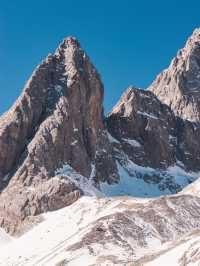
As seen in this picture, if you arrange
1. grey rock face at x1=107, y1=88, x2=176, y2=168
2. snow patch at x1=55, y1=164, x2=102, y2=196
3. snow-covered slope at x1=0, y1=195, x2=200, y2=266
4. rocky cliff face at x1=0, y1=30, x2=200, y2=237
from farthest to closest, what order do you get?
grey rock face at x1=107, y1=88, x2=176, y2=168, snow patch at x1=55, y1=164, x2=102, y2=196, rocky cliff face at x1=0, y1=30, x2=200, y2=237, snow-covered slope at x1=0, y1=195, x2=200, y2=266

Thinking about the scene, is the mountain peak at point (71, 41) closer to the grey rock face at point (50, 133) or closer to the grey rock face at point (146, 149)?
the grey rock face at point (50, 133)

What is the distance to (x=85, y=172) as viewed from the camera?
512 ft

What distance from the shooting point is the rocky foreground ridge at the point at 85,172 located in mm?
102312

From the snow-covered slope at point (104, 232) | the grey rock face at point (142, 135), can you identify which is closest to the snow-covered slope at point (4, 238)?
the snow-covered slope at point (104, 232)

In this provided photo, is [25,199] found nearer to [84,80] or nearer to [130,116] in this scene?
[84,80]

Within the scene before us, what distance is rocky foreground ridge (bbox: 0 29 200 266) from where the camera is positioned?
102 meters

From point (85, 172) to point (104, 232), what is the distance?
55.2m

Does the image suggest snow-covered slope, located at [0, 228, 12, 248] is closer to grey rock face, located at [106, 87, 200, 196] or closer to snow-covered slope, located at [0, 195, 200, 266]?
snow-covered slope, located at [0, 195, 200, 266]

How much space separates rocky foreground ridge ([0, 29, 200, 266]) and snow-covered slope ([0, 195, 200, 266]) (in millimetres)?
165

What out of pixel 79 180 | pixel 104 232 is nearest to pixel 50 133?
pixel 79 180

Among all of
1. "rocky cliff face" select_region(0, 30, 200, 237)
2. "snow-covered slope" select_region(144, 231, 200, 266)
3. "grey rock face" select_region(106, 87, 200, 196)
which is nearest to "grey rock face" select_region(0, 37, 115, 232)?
"rocky cliff face" select_region(0, 30, 200, 237)

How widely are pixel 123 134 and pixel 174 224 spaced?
84671 mm

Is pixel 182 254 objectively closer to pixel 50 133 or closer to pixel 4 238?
pixel 4 238

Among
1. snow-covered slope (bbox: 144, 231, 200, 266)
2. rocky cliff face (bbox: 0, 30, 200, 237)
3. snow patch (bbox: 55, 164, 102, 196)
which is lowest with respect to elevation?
snow-covered slope (bbox: 144, 231, 200, 266)
